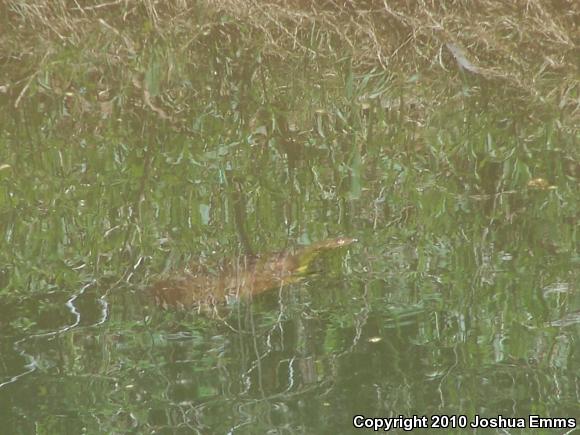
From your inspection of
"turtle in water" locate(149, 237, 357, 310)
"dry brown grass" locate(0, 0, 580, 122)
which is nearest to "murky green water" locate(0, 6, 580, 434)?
"turtle in water" locate(149, 237, 357, 310)

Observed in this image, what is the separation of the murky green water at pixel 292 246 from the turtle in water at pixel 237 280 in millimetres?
69

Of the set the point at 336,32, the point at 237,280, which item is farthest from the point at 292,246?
the point at 336,32

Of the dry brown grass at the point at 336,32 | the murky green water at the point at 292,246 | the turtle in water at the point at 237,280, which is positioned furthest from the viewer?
the dry brown grass at the point at 336,32

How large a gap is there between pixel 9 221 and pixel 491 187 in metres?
2.03

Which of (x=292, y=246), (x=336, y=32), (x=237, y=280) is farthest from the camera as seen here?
(x=336, y=32)

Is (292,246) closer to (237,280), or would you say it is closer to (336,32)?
(237,280)

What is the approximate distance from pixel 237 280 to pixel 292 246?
33cm

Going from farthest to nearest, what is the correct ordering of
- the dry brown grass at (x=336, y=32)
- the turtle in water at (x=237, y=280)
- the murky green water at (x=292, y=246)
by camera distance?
the dry brown grass at (x=336, y=32) → the turtle in water at (x=237, y=280) → the murky green water at (x=292, y=246)

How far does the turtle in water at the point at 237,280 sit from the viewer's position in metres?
3.46

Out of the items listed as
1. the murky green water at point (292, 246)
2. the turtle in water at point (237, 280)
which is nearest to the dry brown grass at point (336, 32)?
the murky green water at point (292, 246)

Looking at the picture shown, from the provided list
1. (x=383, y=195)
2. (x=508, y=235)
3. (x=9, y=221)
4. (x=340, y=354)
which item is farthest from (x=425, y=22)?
(x=340, y=354)

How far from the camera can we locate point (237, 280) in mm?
3570

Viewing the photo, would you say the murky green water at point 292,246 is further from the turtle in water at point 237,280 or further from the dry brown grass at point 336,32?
the dry brown grass at point 336,32

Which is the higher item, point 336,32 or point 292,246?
point 336,32
